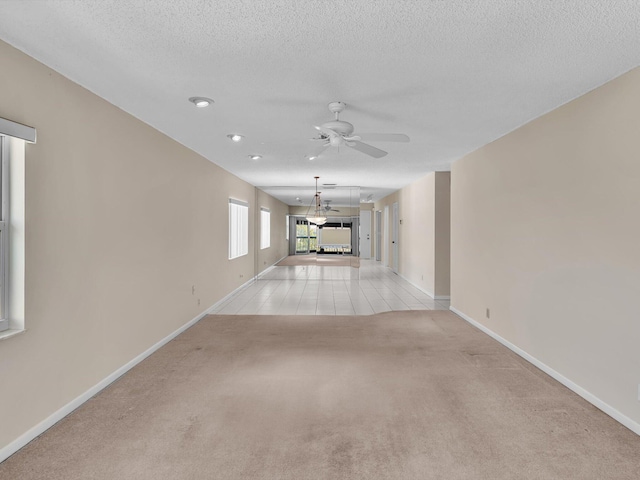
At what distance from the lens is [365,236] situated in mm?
13445

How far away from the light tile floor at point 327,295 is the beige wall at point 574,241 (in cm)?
223

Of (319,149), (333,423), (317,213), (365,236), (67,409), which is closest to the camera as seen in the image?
(333,423)

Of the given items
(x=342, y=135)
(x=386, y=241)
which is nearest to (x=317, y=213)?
(x=386, y=241)

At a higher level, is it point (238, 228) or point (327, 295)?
point (238, 228)

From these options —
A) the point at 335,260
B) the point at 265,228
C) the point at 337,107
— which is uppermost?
the point at 337,107

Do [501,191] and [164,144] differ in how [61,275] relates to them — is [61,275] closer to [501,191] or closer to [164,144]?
[164,144]

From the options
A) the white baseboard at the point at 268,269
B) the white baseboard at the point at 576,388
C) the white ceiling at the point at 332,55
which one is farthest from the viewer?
the white baseboard at the point at 268,269

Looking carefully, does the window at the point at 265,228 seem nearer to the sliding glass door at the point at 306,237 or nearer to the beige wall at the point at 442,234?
the sliding glass door at the point at 306,237

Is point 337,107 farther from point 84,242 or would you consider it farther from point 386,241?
point 386,241

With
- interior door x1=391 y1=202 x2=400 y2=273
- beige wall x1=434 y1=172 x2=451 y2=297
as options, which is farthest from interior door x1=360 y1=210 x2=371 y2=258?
beige wall x1=434 y1=172 x2=451 y2=297

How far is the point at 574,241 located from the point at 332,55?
2377mm

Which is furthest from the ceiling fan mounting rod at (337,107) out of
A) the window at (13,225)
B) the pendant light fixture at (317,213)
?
the pendant light fixture at (317,213)

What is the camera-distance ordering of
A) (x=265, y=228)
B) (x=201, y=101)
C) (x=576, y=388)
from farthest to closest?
(x=265, y=228), (x=201, y=101), (x=576, y=388)

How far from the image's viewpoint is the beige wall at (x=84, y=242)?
2398 mm
